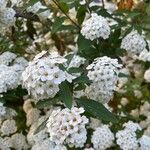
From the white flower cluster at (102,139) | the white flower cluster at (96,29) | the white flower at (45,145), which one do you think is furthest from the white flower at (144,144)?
the white flower cluster at (96,29)

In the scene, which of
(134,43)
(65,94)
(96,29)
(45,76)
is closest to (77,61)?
(96,29)

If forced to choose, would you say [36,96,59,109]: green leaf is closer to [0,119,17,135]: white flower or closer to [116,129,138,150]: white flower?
[116,129,138,150]: white flower

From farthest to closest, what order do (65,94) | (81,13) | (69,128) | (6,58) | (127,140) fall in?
1. (81,13)
2. (6,58)
3. (127,140)
4. (65,94)
5. (69,128)

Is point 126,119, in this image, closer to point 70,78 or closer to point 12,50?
point 12,50

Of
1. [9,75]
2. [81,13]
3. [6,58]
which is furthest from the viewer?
[81,13]

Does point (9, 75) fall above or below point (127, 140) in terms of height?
above

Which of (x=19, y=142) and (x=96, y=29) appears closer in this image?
(x=96, y=29)

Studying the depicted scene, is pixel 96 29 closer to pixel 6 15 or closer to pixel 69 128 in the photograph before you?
pixel 6 15

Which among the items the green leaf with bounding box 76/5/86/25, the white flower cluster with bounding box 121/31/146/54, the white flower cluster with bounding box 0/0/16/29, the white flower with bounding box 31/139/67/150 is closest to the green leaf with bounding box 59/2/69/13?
the green leaf with bounding box 76/5/86/25
